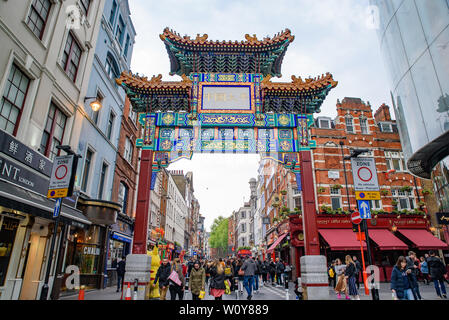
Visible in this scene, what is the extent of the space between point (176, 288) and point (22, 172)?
22.3 ft

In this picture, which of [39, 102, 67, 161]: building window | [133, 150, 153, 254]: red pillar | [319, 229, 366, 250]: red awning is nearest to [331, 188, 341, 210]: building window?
[319, 229, 366, 250]: red awning

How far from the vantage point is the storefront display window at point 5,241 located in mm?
9477

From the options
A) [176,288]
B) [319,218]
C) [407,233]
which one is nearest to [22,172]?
[176,288]

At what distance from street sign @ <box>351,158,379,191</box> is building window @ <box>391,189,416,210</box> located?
19209 mm

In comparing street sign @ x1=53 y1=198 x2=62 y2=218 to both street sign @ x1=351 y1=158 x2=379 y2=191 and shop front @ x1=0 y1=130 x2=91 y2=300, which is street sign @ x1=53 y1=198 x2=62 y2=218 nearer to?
shop front @ x1=0 y1=130 x2=91 y2=300

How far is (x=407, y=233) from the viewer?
22.4m

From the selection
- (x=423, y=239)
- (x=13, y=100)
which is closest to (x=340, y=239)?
(x=423, y=239)

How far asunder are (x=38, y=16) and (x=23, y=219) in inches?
328

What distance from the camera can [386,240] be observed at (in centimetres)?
2128

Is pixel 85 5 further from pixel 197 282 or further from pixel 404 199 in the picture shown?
pixel 404 199

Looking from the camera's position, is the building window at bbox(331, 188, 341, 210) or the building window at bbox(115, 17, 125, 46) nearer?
the building window at bbox(115, 17, 125, 46)

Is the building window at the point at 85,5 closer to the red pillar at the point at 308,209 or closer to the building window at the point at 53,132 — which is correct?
the building window at the point at 53,132

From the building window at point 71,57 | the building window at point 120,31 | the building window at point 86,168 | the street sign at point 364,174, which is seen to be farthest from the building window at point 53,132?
the street sign at point 364,174

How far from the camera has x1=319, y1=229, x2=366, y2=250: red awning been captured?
2027cm
